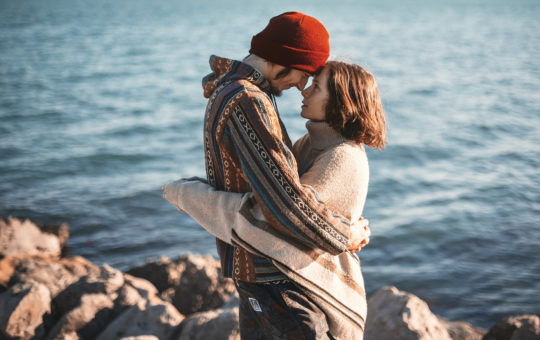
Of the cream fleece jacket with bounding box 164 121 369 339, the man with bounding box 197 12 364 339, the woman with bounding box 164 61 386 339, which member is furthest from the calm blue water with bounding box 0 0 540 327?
the cream fleece jacket with bounding box 164 121 369 339

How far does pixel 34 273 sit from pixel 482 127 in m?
11.8

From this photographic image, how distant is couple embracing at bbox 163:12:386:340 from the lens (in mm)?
2160

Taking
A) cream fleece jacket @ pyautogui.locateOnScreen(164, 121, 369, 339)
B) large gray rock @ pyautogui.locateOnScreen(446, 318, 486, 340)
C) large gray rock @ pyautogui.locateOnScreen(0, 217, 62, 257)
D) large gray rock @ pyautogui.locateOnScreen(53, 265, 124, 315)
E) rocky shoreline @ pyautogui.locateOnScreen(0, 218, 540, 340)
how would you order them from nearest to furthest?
cream fleece jacket @ pyautogui.locateOnScreen(164, 121, 369, 339) < rocky shoreline @ pyautogui.locateOnScreen(0, 218, 540, 340) < large gray rock @ pyautogui.locateOnScreen(53, 265, 124, 315) < large gray rock @ pyautogui.locateOnScreen(446, 318, 486, 340) < large gray rock @ pyautogui.locateOnScreen(0, 217, 62, 257)

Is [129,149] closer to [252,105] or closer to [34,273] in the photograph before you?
[34,273]

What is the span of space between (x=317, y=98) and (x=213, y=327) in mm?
2157

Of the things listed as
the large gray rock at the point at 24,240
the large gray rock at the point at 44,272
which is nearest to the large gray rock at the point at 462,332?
the large gray rock at the point at 44,272

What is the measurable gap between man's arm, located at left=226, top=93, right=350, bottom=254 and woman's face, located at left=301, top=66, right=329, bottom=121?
0.40m

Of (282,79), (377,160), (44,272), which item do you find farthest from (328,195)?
(377,160)

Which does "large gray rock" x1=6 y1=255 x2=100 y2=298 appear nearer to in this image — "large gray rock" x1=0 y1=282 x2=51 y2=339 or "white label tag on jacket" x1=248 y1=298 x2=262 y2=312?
"large gray rock" x1=0 y1=282 x2=51 y2=339

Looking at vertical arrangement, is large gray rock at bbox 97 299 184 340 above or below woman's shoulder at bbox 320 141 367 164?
below

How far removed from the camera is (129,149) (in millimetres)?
11938

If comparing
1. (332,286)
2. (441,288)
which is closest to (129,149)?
(441,288)

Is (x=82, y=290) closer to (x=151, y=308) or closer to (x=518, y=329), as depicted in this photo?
(x=151, y=308)

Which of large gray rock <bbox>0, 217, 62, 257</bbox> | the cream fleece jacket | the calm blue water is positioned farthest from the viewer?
the calm blue water
